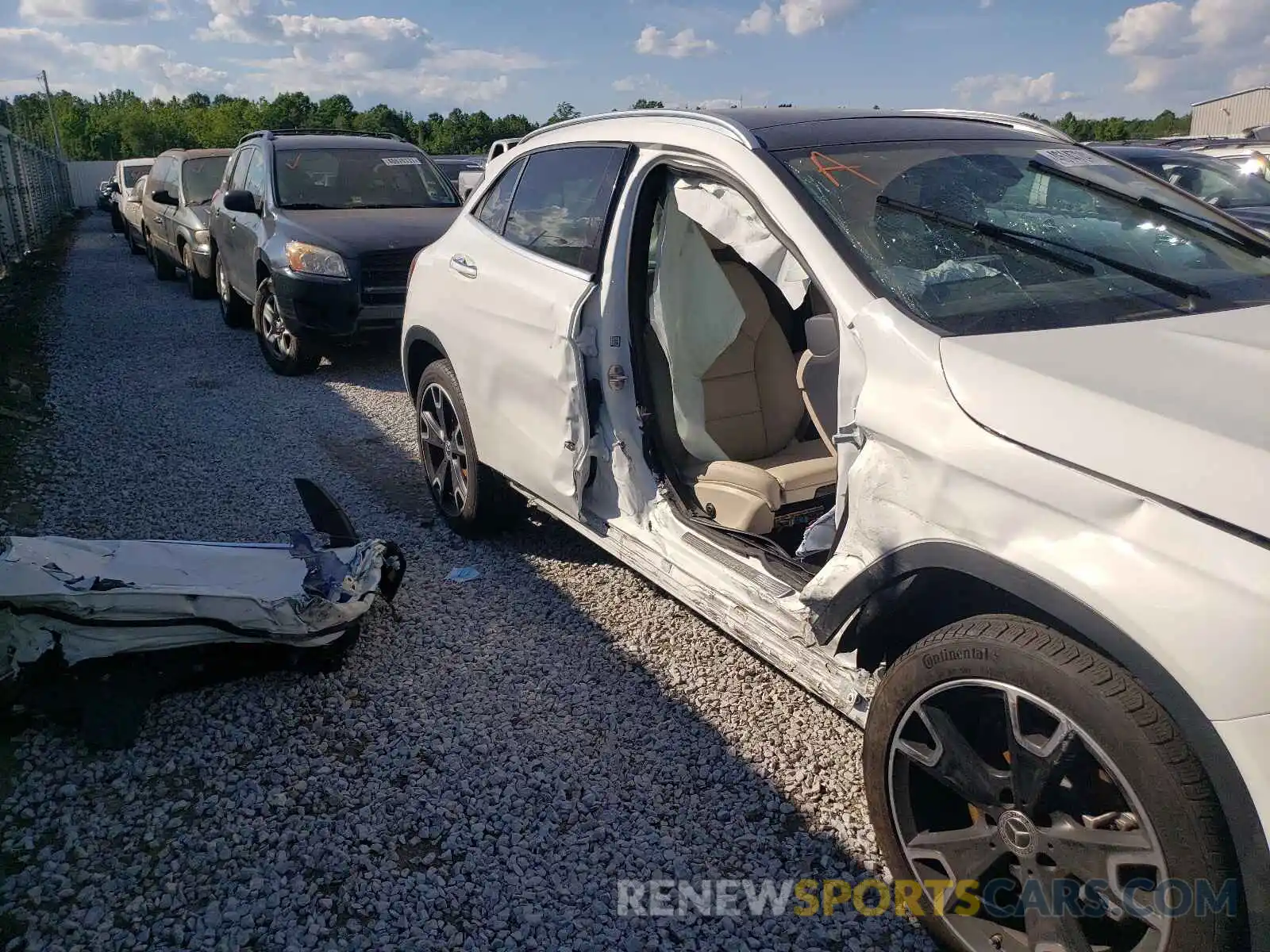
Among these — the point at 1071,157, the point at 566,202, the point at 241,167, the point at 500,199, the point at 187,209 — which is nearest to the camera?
the point at 1071,157

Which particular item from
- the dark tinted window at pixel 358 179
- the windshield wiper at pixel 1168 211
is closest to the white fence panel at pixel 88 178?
the dark tinted window at pixel 358 179

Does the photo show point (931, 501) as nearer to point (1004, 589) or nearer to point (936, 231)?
point (1004, 589)

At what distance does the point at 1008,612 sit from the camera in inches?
85.9

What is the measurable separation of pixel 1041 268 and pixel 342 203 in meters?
7.61

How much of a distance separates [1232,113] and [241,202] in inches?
1810

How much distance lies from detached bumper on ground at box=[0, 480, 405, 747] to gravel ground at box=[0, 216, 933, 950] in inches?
6.2

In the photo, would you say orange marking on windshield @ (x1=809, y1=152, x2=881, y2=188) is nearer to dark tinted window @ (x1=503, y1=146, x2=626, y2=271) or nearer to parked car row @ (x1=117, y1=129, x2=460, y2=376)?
dark tinted window @ (x1=503, y1=146, x2=626, y2=271)

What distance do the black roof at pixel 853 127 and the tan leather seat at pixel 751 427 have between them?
63 cm

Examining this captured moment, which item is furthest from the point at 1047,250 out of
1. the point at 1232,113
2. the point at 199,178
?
the point at 1232,113

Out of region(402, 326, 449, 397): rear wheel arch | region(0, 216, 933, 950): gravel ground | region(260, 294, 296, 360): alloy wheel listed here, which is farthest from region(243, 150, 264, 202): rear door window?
region(0, 216, 933, 950): gravel ground

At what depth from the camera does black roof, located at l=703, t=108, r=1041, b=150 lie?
3.02m

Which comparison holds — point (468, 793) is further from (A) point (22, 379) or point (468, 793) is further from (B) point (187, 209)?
(B) point (187, 209)

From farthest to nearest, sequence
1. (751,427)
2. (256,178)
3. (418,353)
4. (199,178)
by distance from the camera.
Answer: (199,178) < (256,178) < (418,353) < (751,427)

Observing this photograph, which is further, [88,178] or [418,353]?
[88,178]
